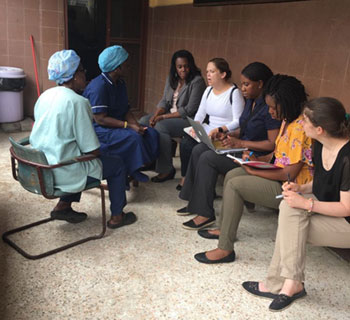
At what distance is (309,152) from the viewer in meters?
2.03

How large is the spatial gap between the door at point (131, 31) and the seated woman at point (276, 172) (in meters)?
3.45

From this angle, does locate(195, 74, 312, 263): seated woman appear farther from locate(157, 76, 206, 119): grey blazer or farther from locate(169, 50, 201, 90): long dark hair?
locate(169, 50, 201, 90): long dark hair

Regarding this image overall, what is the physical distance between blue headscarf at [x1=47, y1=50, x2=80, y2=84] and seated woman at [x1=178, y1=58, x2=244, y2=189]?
3.73ft

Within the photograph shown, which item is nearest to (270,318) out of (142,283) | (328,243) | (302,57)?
(328,243)

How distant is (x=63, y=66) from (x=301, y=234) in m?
1.60

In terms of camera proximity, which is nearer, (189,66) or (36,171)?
(36,171)

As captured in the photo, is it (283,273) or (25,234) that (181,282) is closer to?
(283,273)

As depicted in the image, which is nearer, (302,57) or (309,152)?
(309,152)

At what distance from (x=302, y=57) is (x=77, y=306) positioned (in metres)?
2.42

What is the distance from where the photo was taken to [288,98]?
6.91 feet

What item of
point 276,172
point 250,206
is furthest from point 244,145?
point 250,206

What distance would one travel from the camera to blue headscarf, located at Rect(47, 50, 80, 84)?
212 centimetres

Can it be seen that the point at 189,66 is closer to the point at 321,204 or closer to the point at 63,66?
the point at 63,66

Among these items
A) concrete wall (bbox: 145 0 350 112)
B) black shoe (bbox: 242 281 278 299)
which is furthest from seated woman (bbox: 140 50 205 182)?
black shoe (bbox: 242 281 278 299)
